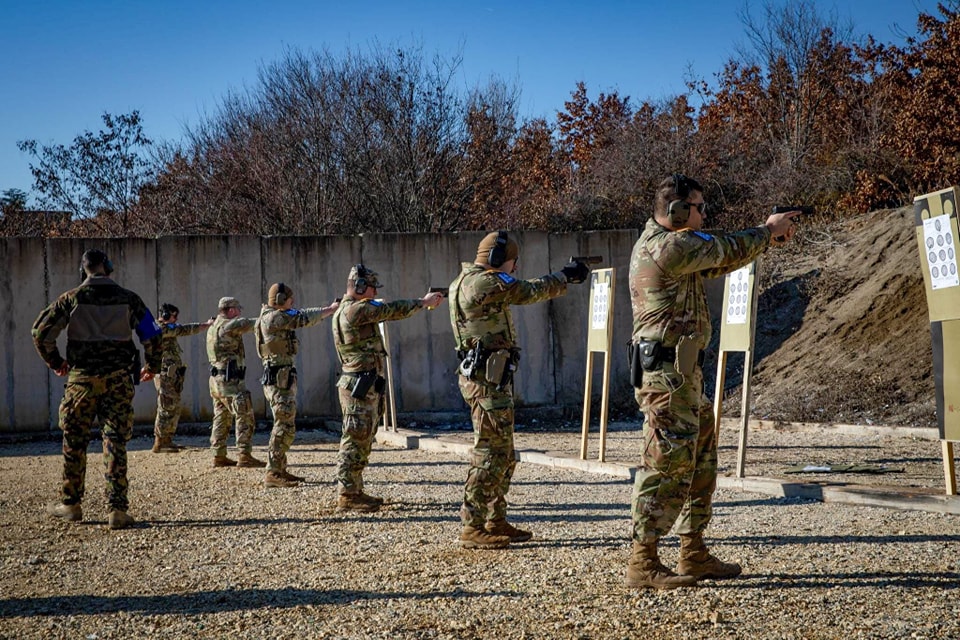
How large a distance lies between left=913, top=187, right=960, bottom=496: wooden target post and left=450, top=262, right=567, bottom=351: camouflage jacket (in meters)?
3.00

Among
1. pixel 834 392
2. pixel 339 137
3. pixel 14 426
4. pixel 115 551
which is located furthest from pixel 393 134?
pixel 115 551

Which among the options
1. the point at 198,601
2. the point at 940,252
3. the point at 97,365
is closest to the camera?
the point at 198,601

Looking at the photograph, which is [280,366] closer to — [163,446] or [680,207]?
[163,446]

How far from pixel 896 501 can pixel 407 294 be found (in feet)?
33.5

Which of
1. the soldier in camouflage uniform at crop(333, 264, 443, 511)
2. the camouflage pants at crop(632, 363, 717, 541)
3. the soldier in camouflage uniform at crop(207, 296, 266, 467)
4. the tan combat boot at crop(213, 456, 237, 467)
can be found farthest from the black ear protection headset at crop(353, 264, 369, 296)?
the tan combat boot at crop(213, 456, 237, 467)

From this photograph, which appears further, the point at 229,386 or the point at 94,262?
the point at 229,386

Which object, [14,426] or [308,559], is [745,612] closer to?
[308,559]

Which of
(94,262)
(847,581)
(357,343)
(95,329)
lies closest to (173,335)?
(94,262)

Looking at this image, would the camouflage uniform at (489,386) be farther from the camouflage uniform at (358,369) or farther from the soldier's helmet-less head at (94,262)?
the soldier's helmet-less head at (94,262)

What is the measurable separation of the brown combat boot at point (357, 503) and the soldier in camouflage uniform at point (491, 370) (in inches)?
71.0

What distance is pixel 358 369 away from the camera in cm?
832

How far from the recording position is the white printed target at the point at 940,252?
23.2 ft

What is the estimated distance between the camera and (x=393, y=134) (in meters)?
21.9

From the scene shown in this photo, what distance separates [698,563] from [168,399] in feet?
30.9
